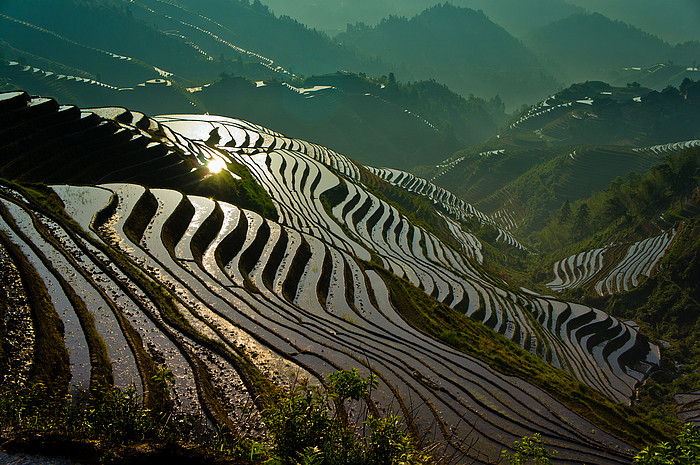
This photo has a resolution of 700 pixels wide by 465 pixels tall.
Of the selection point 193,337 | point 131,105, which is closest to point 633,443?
point 193,337

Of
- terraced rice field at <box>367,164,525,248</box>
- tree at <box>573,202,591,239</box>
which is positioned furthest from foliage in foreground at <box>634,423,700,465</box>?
tree at <box>573,202,591,239</box>

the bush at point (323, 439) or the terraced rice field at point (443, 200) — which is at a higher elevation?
the terraced rice field at point (443, 200)

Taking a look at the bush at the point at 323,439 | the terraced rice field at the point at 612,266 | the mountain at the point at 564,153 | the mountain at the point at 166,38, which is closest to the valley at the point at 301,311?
the bush at the point at 323,439

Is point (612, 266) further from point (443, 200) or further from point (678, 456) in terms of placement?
point (678, 456)

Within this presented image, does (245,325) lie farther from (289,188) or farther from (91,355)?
(289,188)

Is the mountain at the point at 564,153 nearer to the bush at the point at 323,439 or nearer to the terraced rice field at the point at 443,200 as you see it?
the terraced rice field at the point at 443,200

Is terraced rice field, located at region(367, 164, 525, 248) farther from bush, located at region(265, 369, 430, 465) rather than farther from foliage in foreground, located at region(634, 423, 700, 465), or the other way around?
bush, located at region(265, 369, 430, 465)
